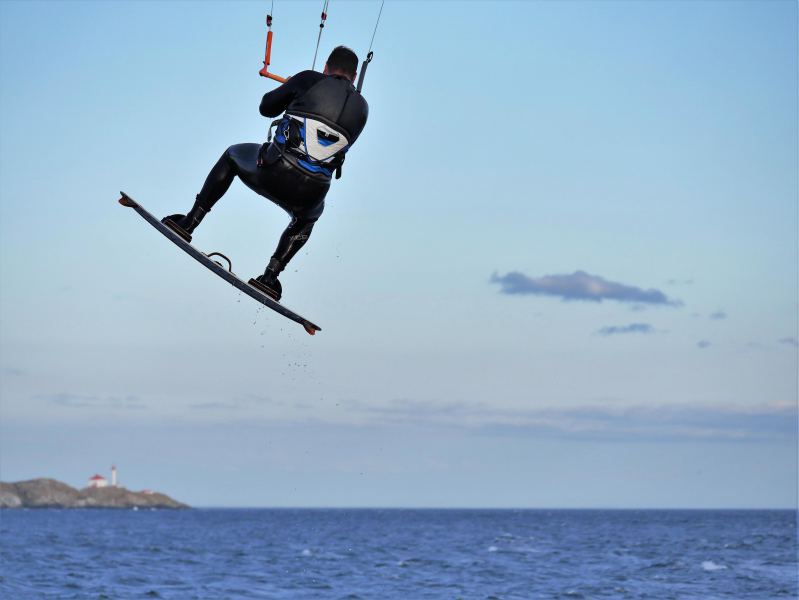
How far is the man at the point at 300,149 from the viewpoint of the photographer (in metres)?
10.5

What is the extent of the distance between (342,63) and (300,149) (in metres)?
0.95

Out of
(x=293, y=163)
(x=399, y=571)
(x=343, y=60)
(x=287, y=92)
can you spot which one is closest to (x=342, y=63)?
(x=343, y=60)

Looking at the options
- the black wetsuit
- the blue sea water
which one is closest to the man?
the black wetsuit

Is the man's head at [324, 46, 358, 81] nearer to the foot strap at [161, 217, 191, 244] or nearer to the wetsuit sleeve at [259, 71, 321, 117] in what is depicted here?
the wetsuit sleeve at [259, 71, 321, 117]

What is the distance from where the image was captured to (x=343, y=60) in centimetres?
1060

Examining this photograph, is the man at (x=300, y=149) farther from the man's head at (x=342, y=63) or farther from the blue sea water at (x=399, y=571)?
the blue sea water at (x=399, y=571)

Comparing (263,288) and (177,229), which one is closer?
(177,229)

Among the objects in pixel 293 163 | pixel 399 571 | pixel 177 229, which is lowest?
pixel 399 571

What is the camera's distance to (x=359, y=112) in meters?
10.6

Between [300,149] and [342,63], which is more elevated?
[342,63]

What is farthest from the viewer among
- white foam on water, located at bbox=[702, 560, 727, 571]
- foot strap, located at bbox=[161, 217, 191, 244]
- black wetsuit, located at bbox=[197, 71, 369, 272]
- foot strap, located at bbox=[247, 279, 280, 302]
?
white foam on water, located at bbox=[702, 560, 727, 571]

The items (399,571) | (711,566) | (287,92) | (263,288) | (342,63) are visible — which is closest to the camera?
(287,92)

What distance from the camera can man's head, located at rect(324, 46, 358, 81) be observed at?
1061 cm

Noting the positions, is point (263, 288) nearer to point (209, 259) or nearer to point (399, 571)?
point (209, 259)
